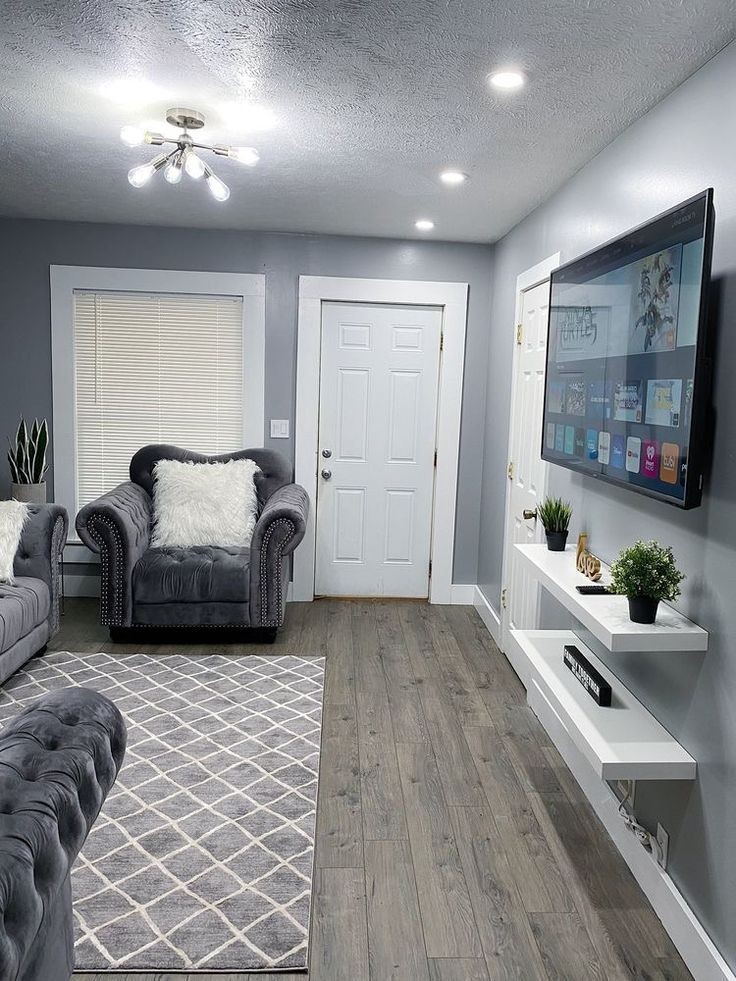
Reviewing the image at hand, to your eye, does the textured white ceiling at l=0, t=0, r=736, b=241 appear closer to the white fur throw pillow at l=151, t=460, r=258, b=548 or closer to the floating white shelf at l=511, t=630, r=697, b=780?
the white fur throw pillow at l=151, t=460, r=258, b=548

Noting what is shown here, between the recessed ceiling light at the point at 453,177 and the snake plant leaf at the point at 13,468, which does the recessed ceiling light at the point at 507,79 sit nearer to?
the recessed ceiling light at the point at 453,177

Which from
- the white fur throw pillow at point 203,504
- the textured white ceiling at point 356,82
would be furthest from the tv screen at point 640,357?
the white fur throw pillow at point 203,504

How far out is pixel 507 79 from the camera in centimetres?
238

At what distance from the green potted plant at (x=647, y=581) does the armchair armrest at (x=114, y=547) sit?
2827mm

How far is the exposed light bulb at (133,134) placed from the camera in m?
2.84

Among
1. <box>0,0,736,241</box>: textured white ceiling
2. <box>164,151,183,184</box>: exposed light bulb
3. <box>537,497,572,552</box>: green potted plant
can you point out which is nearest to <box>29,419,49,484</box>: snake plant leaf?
<box>0,0,736,241</box>: textured white ceiling

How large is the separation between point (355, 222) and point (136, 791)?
3.22 meters

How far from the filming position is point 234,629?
14.6 ft

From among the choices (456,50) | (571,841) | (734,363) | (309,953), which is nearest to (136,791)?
(309,953)

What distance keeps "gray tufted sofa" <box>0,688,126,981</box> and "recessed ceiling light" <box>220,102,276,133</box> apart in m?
1.97

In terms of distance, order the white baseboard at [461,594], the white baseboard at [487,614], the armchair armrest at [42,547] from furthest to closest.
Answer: the white baseboard at [461,594], the white baseboard at [487,614], the armchair armrest at [42,547]

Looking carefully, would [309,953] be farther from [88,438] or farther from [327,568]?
[88,438]

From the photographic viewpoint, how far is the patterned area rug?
2.11 m

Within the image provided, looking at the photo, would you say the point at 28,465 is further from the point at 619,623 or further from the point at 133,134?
the point at 619,623
